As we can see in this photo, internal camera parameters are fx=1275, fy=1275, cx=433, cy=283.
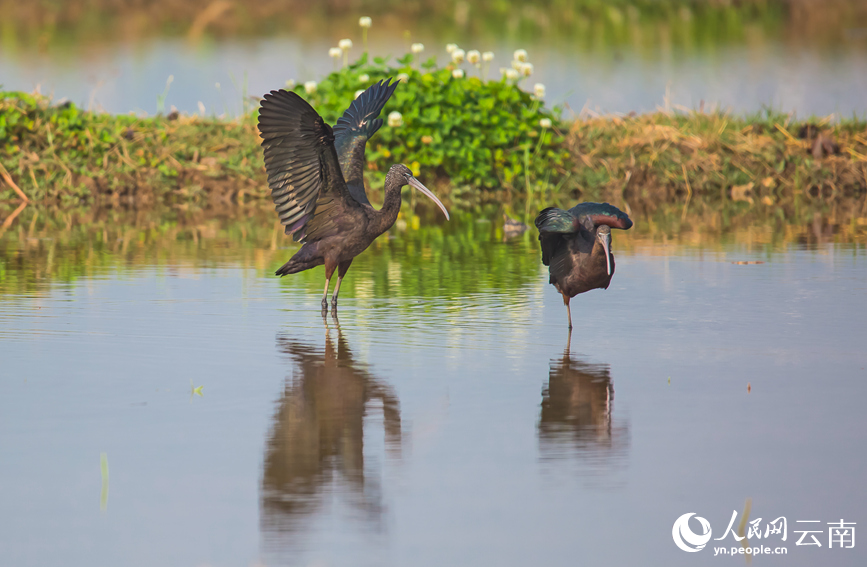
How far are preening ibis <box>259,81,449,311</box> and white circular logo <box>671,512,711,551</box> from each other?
4.08 m

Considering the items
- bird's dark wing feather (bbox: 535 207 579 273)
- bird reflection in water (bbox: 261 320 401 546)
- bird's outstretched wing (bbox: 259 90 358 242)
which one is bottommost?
bird reflection in water (bbox: 261 320 401 546)

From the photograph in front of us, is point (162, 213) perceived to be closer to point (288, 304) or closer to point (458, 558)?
point (288, 304)

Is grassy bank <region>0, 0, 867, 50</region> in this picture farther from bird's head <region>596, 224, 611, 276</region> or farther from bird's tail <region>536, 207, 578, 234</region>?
bird's head <region>596, 224, 611, 276</region>

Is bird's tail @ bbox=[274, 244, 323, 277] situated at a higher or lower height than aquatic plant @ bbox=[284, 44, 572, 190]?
lower

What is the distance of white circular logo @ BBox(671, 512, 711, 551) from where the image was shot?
3.93 m

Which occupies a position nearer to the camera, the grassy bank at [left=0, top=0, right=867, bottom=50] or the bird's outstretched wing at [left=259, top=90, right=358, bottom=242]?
the bird's outstretched wing at [left=259, top=90, right=358, bottom=242]

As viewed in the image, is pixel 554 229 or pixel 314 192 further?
pixel 314 192

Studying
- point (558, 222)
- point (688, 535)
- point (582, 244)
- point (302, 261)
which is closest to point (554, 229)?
point (558, 222)

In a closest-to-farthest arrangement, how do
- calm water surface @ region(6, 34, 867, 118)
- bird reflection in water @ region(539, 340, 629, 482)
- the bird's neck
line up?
1. bird reflection in water @ region(539, 340, 629, 482)
2. the bird's neck
3. calm water surface @ region(6, 34, 867, 118)

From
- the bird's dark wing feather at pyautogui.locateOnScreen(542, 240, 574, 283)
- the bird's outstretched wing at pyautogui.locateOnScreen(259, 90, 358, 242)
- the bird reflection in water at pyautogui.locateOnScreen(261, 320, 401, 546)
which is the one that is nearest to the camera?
the bird reflection in water at pyautogui.locateOnScreen(261, 320, 401, 546)

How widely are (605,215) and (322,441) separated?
2.97 metres

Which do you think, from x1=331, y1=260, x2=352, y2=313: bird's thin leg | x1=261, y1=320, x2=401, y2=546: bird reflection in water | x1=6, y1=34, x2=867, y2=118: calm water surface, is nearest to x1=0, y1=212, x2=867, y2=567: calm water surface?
x1=261, y1=320, x2=401, y2=546: bird reflection in water

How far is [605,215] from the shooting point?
732cm

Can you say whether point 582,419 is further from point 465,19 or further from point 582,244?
point 465,19
